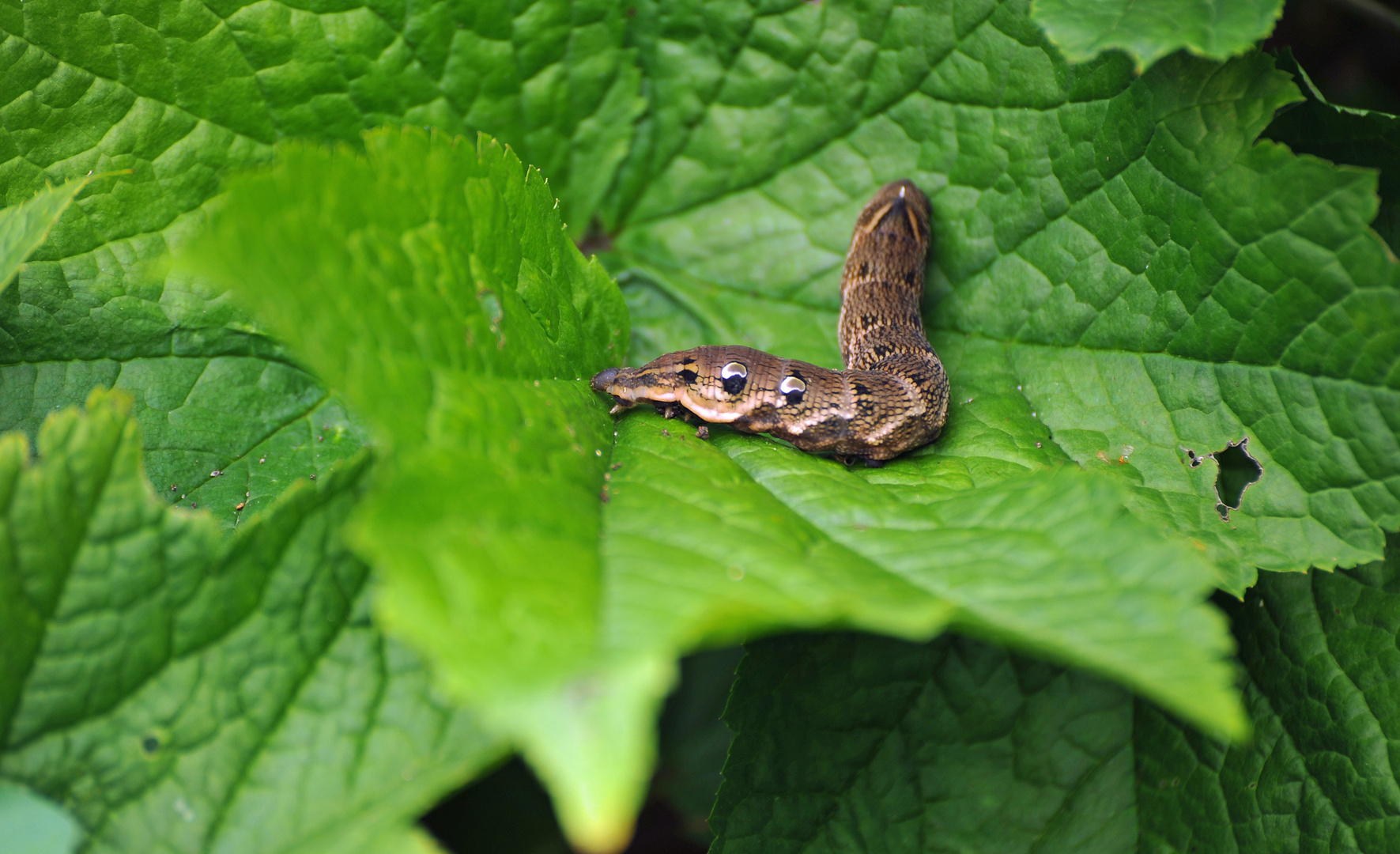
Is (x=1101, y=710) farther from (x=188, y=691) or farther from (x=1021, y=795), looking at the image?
(x=188, y=691)

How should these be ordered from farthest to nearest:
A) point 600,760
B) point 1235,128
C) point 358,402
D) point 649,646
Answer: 1. point 1235,128
2. point 358,402
3. point 649,646
4. point 600,760

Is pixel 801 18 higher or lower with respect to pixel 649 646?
higher

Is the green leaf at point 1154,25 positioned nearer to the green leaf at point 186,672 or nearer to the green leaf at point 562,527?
the green leaf at point 562,527

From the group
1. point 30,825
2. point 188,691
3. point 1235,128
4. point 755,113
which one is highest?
point 1235,128

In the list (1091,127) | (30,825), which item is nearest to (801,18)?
(1091,127)

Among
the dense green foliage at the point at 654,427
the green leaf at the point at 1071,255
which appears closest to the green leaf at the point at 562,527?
the dense green foliage at the point at 654,427

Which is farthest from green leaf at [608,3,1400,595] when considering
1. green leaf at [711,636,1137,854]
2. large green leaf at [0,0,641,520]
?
large green leaf at [0,0,641,520]
